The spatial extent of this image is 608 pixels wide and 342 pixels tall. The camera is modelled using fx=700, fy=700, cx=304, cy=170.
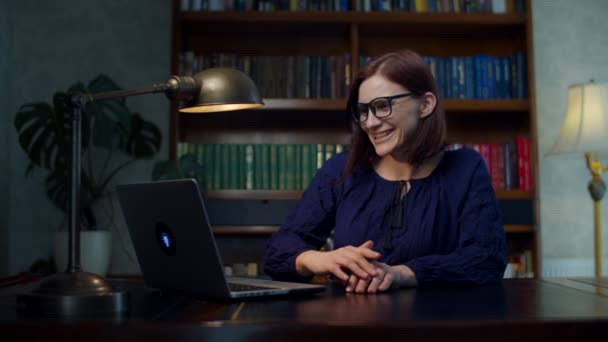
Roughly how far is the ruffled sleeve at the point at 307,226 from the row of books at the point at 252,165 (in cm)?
117

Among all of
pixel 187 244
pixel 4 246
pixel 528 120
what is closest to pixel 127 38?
pixel 4 246

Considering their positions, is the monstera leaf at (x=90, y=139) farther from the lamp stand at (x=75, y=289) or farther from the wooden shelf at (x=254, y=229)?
the lamp stand at (x=75, y=289)

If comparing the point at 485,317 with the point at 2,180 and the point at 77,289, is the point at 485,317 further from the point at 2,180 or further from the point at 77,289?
the point at 2,180

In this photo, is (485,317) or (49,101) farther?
(49,101)

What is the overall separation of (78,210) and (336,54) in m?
2.29

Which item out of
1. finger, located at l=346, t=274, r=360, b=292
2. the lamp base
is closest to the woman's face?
finger, located at l=346, t=274, r=360, b=292

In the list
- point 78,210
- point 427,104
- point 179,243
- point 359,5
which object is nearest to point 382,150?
point 427,104

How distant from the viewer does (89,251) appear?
2.82 metres

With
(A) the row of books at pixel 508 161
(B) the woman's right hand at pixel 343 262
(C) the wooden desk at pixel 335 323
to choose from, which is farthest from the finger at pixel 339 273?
(A) the row of books at pixel 508 161

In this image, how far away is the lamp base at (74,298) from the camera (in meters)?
0.94

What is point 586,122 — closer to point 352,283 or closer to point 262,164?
point 262,164

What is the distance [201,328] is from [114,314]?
0.17 metres

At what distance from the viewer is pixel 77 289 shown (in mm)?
980

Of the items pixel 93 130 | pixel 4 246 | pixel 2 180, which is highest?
pixel 93 130
